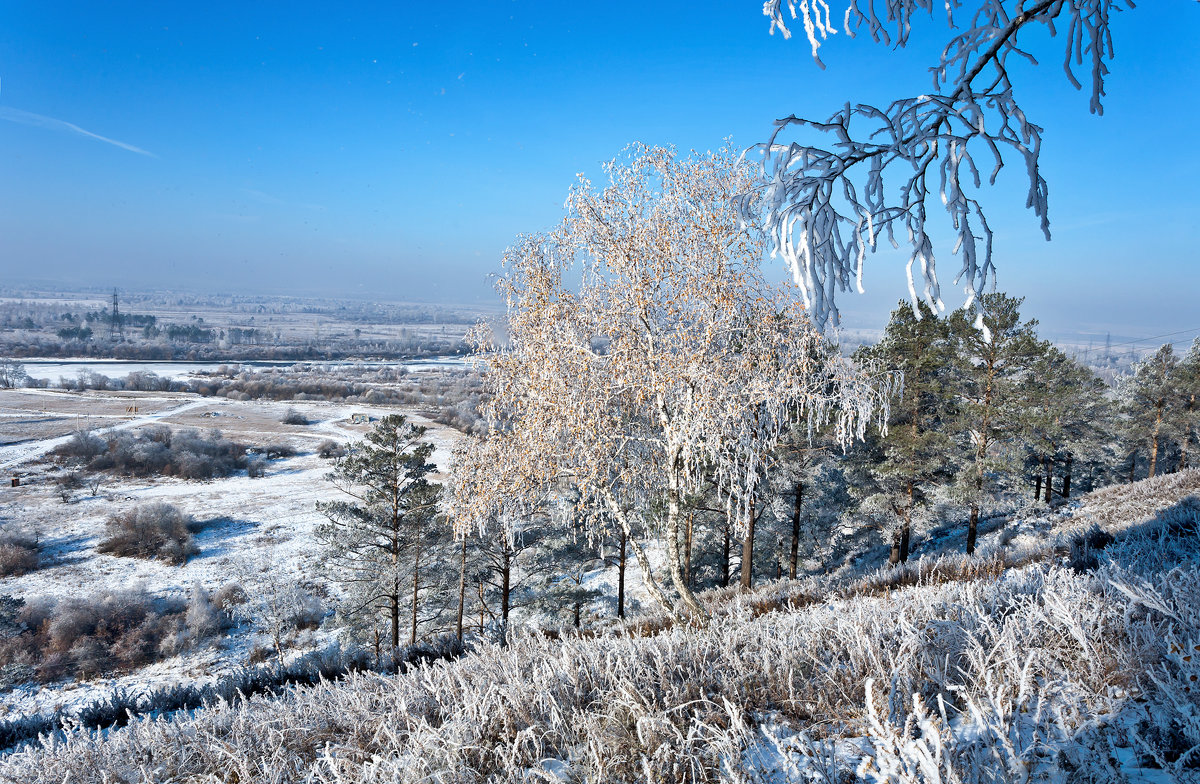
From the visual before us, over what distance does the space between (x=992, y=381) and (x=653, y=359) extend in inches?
548

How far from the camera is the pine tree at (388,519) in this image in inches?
576

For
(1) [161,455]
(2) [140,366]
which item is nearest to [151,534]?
(1) [161,455]

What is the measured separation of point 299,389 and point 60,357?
43601mm

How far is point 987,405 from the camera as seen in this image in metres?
15.2

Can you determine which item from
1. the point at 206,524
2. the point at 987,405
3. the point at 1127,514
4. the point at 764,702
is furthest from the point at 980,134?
the point at 206,524

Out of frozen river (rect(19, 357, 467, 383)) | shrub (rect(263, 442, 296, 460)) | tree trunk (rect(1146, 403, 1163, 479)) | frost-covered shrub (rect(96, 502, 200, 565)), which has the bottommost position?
frost-covered shrub (rect(96, 502, 200, 565))

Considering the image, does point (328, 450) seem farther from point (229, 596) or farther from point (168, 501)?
point (229, 596)

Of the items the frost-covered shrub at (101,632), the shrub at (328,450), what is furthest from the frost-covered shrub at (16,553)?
the shrub at (328,450)

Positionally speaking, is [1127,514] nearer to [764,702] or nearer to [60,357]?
[764,702]

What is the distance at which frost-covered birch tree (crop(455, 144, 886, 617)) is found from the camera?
6.24 meters

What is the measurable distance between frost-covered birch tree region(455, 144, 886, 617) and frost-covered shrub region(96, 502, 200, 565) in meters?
28.9

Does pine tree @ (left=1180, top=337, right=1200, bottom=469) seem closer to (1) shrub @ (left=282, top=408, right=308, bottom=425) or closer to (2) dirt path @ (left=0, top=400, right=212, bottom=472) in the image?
(1) shrub @ (left=282, top=408, right=308, bottom=425)

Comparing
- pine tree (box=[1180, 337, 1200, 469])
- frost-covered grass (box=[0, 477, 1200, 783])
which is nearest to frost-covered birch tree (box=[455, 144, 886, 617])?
frost-covered grass (box=[0, 477, 1200, 783])

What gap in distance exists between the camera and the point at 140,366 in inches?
3031
